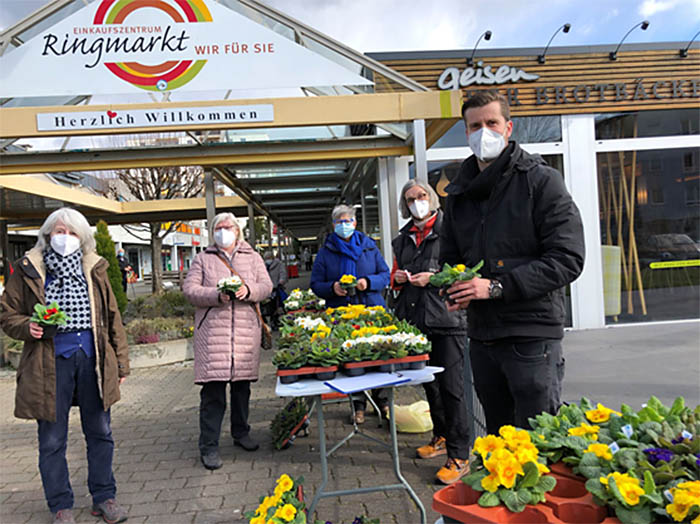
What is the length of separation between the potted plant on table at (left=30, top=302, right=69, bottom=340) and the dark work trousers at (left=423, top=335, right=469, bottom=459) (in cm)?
241

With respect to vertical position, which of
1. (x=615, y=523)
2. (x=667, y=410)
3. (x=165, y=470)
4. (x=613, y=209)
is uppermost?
(x=613, y=209)

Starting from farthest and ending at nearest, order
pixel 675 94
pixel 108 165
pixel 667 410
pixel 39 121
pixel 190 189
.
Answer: pixel 190 189 → pixel 675 94 → pixel 108 165 → pixel 39 121 → pixel 667 410

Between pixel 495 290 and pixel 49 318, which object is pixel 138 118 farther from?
pixel 495 290

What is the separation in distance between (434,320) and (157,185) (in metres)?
16.0

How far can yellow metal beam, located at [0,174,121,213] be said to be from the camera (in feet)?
27.6

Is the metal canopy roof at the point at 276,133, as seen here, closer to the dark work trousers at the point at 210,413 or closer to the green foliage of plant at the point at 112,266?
the green foliage of plant at the point at 112,266

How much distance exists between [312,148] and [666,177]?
615cm

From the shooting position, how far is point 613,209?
28.4ft

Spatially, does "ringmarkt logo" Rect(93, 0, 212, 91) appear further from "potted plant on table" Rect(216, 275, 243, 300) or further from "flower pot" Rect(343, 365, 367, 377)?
"flower pot" Rect(343, 365, 367, 377)

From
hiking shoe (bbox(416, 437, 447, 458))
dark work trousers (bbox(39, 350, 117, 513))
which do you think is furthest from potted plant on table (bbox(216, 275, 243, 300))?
hiking shoe (bbox(416, 437, 447, 458))

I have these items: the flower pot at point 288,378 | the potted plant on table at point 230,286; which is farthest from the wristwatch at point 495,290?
the potted plant on table at point 230,286

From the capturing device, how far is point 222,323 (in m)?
4.16

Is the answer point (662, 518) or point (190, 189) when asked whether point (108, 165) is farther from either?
point (190, 189)

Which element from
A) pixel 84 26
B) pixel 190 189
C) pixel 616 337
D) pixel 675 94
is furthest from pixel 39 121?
pixel 190 189
